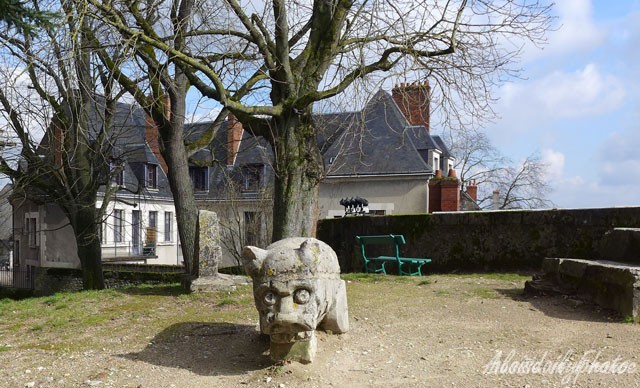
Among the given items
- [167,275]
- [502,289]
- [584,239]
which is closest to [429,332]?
[502,289]

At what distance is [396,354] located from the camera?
5.85 metres

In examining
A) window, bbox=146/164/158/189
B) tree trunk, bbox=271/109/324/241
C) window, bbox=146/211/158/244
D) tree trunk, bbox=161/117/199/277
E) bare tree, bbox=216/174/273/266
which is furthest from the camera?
window, bbox=146/211/158/244

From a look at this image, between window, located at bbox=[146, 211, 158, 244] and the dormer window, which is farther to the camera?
window, located at bbox=[146, 211, 158, 244]

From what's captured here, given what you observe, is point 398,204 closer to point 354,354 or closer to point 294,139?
point 294,139

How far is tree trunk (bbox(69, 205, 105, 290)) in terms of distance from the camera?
15.1 meters

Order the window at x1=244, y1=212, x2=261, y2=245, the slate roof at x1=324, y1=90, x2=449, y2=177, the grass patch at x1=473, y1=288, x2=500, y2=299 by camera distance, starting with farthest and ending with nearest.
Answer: the slate roof at x1=324, y1=90, x2=449, y2=177 < the window at x1=244, y1=212, x2=261, y2=245 < the grass patch at x1=473, y1=288, x2=500, y2=299

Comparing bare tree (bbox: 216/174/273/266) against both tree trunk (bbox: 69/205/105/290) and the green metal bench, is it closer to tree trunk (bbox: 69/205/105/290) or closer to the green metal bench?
tree trunk (bbox: 69/205/105/290)

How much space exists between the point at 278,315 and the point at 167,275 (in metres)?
16.3

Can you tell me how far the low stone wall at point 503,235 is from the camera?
10805 millimetres

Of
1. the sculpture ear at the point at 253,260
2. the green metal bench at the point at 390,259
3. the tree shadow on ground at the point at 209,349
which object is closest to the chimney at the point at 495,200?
the green metal bench at the point at 390,259

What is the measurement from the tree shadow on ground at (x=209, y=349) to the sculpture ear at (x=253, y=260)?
100 centimetres

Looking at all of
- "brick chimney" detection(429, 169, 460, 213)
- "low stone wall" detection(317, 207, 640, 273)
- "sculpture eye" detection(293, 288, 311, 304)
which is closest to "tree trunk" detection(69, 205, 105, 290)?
"low stone wall" detection(317, 207, 640, 273)

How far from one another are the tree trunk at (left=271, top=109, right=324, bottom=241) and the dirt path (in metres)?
1.53

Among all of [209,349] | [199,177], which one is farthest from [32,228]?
[209,349]
